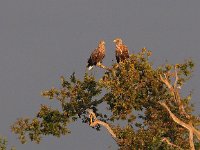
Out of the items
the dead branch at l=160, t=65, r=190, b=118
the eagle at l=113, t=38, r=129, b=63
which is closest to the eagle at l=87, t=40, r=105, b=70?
the eagle at l=113, t=38, r=129, b=63

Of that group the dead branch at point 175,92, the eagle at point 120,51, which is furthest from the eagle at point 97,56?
the dead branch at point 175,92

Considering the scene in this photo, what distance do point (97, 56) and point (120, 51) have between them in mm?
1584

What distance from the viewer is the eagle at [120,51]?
141 feet

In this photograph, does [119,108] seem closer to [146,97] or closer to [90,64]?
[146,97]

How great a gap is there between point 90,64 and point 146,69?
210 inches

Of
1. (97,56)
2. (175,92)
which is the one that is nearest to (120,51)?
(97,56)

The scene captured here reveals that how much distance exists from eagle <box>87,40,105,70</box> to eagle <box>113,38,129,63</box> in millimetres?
970

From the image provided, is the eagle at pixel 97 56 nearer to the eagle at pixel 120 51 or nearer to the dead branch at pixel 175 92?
the eagle at pixel 120 51

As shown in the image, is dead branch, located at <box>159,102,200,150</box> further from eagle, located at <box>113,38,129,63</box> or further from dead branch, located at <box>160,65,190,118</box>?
eagle, located at <box>113,38,129,63</box>

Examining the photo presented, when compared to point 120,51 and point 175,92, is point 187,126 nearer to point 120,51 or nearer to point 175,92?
point 175,92

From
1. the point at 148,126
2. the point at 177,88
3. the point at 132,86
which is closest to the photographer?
the point at 132,86

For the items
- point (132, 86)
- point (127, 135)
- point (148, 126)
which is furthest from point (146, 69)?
point (148, 126)

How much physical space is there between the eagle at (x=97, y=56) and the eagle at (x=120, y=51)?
97cm

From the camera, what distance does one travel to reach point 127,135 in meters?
41.3
